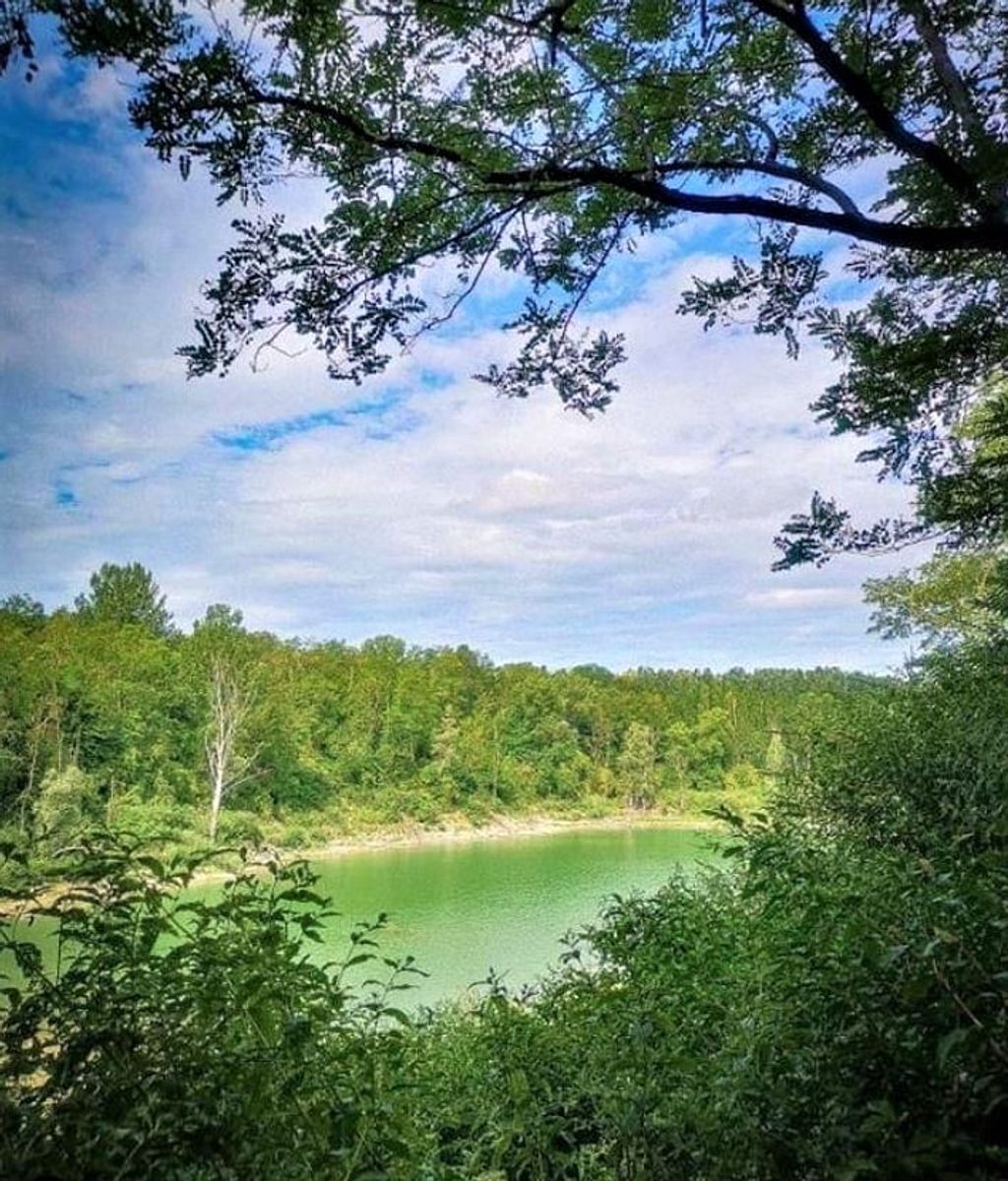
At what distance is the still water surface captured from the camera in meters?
7.10

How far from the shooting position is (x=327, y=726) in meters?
14.2

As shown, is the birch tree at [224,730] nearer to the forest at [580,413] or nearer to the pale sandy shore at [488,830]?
the forest at [580,413]

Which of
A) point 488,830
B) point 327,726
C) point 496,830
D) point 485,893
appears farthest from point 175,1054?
point 496,830

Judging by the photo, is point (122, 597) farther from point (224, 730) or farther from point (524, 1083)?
point (524, 1083)

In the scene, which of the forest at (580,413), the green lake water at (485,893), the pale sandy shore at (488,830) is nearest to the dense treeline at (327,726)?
the pale sandy shore at (488,830)

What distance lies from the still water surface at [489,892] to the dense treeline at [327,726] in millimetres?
1190

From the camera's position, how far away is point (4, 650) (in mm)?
2887

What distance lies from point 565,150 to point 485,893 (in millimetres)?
10870

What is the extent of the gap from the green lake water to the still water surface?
21mm

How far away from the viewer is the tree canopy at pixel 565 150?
4.85 ft

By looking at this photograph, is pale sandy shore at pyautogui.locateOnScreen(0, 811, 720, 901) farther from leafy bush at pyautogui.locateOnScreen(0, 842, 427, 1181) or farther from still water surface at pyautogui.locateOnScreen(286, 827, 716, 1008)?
leafy bush at pyautogui.locateOnScreen(0, 842, 427, 1181)

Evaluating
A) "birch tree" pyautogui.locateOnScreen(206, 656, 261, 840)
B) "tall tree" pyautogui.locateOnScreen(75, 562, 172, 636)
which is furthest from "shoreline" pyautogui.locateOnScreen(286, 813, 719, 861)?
"tall tree" pyautogui.locateOnScreen(75, 562, 172, 636)

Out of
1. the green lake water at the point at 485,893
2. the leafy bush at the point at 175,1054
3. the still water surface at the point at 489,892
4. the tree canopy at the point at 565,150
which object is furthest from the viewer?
the still water surface at the point at 489,892

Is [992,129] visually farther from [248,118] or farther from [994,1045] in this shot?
[994,1045]
